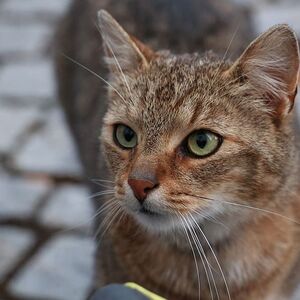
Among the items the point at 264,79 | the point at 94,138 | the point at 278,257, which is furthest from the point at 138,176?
the point at 94,138

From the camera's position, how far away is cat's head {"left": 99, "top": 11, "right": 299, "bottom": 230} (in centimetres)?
200

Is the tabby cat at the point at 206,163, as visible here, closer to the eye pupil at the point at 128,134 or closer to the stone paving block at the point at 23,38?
the eye pupil at the point at 128,134

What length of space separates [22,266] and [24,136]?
97 cm

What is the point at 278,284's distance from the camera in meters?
2.39

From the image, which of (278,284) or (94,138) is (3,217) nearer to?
(94,138)

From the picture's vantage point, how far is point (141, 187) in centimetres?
197

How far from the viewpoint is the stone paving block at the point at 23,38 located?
468 cm

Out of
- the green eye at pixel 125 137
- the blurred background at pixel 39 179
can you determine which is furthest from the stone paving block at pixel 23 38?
the green eye at pixel 125 137

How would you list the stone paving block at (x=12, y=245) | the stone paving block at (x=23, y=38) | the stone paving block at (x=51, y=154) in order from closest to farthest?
the stone paving block at (x=12, y=245)
the stone paving block at (x=51, y=154)
the stone paving block at (x=23, y=38)

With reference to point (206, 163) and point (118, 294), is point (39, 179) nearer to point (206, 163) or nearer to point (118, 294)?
point (206, 163)

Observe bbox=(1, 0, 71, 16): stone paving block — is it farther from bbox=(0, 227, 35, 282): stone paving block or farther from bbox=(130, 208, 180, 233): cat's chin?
bbox=(130, 208, 180, 233): cat's chin

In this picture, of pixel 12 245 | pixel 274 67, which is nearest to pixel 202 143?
pixel 274 67

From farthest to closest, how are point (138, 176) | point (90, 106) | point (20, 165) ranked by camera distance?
1. point (20, 165)
2. point (90, 106)
3. point (138, 176)

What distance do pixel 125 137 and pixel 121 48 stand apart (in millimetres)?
→ 291
